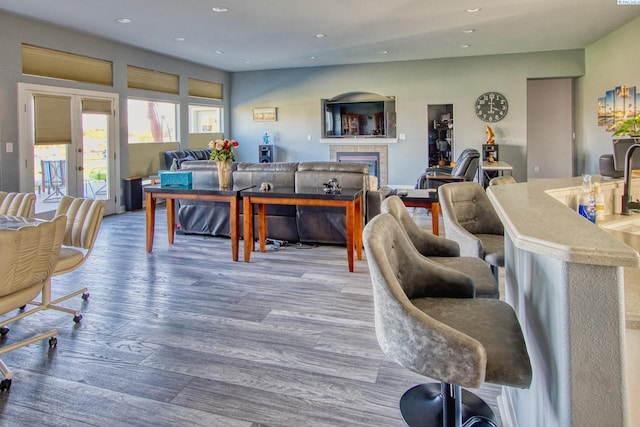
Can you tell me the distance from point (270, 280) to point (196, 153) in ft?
20.0

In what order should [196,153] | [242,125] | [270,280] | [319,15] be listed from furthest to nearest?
[242,125], [196,153], [319,15], [270,280]

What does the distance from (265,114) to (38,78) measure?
5460mm

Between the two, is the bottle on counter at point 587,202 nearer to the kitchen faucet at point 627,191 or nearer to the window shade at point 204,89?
the kitchen faucet at point 627,191

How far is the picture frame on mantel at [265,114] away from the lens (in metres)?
11.1

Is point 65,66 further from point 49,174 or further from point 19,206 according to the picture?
point 19,206

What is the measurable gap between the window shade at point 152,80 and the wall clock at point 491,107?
21.0ft

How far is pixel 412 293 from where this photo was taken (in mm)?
1845

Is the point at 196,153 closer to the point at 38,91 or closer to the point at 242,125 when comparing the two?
the point at 242,125

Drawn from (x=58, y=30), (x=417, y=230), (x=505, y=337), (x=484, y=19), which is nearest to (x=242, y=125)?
(x=58, y=30)

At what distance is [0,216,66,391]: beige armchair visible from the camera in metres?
2.21

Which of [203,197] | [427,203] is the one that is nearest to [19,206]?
[203,197]

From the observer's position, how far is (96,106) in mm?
7383

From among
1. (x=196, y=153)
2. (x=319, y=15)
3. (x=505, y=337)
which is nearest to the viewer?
(x=505, y=337)

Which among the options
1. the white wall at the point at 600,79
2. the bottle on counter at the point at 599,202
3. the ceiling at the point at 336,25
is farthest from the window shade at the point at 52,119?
the white wall at the point at 600,79
